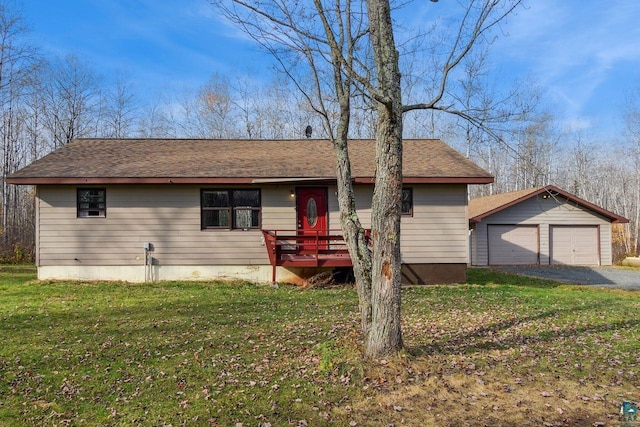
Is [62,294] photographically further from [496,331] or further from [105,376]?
[496,331]

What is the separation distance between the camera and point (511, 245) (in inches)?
773

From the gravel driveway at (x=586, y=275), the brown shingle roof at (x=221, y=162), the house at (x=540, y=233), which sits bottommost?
the gravel driveway at (x=586, y=275)

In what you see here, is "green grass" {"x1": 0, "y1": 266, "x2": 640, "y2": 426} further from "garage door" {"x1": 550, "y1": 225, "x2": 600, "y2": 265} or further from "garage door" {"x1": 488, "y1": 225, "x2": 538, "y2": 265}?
"garage door" {"x1": 550, "y1": 225, "x2": 600, "y2": 265}

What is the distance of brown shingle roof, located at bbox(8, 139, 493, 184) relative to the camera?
11.2 meters

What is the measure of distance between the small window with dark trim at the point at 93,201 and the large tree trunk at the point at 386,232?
30.1ft

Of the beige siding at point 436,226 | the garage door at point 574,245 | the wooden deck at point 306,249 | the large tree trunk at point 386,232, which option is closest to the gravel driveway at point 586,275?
the garage door at point 574,245

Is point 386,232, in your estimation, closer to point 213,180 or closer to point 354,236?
point 354,236

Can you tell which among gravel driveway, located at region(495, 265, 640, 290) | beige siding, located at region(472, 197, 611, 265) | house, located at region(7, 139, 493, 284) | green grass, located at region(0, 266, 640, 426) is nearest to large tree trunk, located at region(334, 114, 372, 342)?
green grass, located at region(0, 266, 640, 426)

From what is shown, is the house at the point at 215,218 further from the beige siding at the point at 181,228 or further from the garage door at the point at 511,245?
the garage door at the point at 511,245

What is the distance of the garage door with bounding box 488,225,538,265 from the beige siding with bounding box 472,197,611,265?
0.78 feet

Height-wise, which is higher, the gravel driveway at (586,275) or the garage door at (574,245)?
the garage door at (574,245)

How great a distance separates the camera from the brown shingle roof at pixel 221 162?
36.7 ft

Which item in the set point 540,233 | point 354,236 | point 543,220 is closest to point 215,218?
point 354,236

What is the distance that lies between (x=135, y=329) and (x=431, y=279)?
7.69 meters
